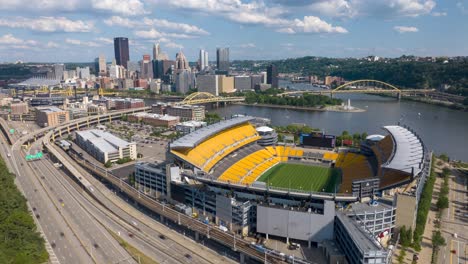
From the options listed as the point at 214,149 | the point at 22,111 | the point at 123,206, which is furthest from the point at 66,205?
the point at 22,111

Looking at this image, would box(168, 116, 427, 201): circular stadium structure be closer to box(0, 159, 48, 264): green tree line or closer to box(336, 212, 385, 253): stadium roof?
box(336, 212, 385, 253): stadium roof

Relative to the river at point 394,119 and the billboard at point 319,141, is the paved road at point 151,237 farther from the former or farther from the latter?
the river at point 394,119

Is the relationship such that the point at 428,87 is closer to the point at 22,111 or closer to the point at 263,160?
the point at 263,160

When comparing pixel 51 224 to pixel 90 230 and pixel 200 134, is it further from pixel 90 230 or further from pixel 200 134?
pixel 200 134

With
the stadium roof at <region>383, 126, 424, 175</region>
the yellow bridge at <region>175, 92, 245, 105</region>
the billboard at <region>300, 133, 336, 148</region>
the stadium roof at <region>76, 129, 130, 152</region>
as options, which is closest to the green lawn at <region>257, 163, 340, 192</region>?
the billboard at <region>300, 133, 336, 148</region>

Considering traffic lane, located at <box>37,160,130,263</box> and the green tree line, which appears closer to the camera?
the green tree line

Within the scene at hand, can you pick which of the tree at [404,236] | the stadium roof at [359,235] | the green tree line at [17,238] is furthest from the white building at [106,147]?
the tree at [404,236]
